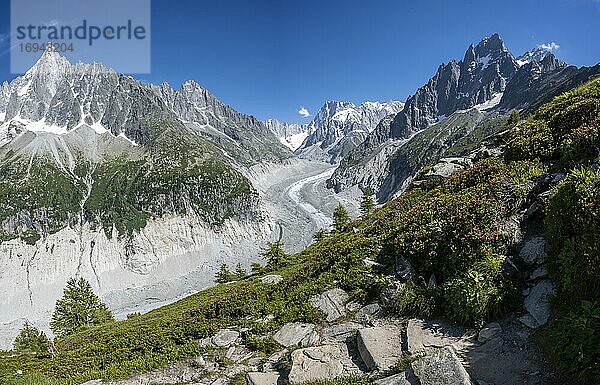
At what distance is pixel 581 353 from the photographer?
6539mm

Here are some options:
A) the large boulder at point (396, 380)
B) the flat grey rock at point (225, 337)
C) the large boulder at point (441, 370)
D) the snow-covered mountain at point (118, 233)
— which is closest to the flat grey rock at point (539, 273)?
the large boulder at point (441, 370)

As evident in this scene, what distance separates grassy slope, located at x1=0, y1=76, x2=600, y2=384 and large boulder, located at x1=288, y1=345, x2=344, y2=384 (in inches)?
76.2

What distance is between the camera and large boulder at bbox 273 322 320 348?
11623 millimetres

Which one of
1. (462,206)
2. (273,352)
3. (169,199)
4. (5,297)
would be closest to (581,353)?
(462,206)

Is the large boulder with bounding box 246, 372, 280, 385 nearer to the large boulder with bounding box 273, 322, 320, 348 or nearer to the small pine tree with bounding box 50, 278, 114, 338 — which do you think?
the large boulder with bounding box 273, 322, 320, 348

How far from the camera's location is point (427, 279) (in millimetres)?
11633

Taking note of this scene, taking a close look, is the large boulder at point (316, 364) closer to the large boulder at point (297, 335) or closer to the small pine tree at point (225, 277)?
the large boulder at point (297, 335)

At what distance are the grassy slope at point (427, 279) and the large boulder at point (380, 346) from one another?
1.00 m

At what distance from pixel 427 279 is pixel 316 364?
4482 millimetres

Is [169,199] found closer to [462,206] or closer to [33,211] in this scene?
[33,211]

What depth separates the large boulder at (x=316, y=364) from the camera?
9.63 m

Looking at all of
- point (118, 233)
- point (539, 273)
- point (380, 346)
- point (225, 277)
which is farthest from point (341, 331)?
point (118, 233)

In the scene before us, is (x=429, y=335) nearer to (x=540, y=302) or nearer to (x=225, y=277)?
(x=540, y=302)

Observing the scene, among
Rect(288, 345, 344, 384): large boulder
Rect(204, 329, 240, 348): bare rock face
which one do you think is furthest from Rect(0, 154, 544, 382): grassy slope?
Rect(288, 345, 344, 384): large boulder
